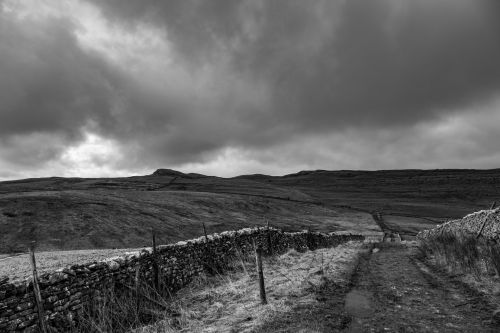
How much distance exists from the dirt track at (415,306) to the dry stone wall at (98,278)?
24.1 feet

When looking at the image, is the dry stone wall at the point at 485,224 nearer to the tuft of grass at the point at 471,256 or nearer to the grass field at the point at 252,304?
the tuft of grass at the point at 471,256

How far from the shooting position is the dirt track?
8.12 metres

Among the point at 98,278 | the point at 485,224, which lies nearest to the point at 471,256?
the point at 485,224

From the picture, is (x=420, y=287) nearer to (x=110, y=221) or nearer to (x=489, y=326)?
(x=489, y=326)

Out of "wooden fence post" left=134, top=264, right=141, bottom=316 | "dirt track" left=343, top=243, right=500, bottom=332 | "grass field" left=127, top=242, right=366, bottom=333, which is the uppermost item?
"wooden fence post" left=134, top=264, right=141, bottom=316

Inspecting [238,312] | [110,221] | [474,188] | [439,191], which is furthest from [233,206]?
[474,188]

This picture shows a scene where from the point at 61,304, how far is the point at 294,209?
82.2 metres

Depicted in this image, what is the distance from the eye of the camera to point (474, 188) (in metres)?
150

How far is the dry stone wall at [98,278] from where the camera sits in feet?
28.7

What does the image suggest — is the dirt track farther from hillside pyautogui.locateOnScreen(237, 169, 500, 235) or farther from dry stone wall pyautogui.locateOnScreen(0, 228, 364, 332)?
hillside pyautogui.locateOnScreen(237, 169, 500, 235)

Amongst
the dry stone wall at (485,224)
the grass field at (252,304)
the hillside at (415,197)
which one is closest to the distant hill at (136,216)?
the hillside at (415,197)

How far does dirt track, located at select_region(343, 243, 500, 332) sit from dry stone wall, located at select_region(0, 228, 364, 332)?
7.35m

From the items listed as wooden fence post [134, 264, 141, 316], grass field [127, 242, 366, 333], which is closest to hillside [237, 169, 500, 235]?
grass field [127, 242, 366, 333]

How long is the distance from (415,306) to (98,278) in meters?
9.47
